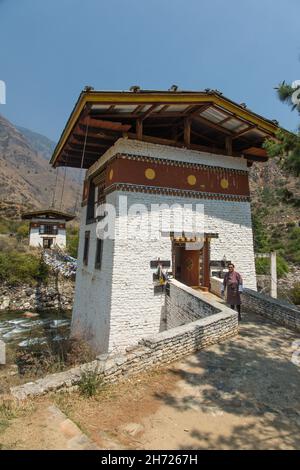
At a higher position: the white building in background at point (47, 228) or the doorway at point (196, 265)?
the white building in background at point (47, 228)

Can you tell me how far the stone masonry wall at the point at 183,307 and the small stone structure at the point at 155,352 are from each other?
0.10 ft

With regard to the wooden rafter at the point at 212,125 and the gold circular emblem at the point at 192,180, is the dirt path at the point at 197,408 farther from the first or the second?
the wooden rafter at the point at 212,125

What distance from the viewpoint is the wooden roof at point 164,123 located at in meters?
10.3

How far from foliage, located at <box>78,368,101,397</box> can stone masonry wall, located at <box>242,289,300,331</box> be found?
6.76 meters

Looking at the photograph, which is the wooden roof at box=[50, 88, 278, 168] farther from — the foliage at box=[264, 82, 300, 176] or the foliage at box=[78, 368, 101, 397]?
the foliage at box=[78, 368, 101, 397]

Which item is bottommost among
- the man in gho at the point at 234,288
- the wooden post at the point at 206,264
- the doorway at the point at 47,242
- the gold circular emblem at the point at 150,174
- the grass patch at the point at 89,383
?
the grass patch at the point at 89,383

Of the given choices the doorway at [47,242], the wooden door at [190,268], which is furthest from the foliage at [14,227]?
the wooden door at [190,268]

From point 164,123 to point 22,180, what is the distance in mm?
114093

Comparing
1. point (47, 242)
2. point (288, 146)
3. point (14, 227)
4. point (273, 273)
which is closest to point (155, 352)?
point (288, 146)

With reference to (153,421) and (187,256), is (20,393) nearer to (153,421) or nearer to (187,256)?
(153,421)

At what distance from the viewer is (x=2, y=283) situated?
30375 millimetres

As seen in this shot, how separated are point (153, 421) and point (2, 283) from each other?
29.3 metres

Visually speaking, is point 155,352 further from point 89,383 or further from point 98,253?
point 98,253

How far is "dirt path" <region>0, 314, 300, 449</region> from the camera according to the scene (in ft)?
14.4
